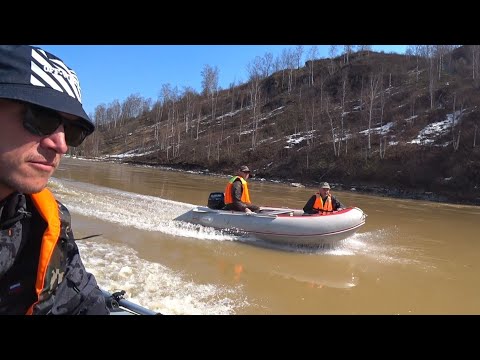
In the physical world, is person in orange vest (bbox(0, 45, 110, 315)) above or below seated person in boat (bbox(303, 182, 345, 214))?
above

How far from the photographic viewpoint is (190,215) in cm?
1092

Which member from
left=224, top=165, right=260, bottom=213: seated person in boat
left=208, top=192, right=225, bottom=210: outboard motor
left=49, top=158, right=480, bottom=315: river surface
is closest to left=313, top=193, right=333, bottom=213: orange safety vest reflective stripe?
left=49, top=158, right=480, bottom=315: river surface

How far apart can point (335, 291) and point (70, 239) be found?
584cm

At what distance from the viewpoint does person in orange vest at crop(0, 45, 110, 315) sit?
47.1 inches

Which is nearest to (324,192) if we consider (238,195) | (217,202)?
(238,195)

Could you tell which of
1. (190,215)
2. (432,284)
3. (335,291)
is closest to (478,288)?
(432,284)

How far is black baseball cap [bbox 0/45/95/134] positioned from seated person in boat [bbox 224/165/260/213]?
894 cm

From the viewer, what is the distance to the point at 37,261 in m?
1.50

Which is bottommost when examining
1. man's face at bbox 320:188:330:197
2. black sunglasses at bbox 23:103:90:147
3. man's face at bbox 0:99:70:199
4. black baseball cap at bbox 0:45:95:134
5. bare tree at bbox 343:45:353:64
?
man's face at bbox 320:188:330:197

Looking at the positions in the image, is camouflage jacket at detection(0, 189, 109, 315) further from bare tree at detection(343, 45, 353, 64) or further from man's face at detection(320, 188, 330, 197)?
bare tree at detection(343, 45, 353, 64)

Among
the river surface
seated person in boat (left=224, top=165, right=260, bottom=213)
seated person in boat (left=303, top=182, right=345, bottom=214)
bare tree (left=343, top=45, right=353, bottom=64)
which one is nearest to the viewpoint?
the river surface

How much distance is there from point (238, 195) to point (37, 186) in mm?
9336

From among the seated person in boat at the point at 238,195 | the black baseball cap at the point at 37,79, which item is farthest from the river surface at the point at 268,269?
the black baseball cap at the point at 37,79
